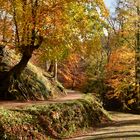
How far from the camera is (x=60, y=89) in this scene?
128 feet

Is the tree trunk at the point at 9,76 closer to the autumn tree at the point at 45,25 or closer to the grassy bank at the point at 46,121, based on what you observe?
the autumn tree at the point at 45,25

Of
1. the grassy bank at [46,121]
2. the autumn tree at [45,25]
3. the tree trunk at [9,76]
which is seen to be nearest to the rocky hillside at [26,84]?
the tree trunk at [9,76]

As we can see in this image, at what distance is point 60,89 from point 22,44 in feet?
48.6

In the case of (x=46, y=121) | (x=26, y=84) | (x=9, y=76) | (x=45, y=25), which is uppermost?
(x=45, y=25)

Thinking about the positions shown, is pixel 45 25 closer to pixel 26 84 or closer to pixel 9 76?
pixel 9 76

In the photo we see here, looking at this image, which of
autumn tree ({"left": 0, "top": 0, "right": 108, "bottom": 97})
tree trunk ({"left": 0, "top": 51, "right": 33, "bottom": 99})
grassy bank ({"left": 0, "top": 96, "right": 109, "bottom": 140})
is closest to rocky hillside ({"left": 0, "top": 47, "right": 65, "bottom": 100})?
tree trunk ({"left": 0, "top": 51, "right": 33, "bottom": 99})

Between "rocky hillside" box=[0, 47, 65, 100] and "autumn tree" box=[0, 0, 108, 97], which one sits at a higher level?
"autumn tree" box=[0, 0, 108, 97]

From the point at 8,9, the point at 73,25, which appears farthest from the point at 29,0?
the point at 73,25

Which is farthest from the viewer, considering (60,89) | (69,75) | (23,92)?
(69,75)

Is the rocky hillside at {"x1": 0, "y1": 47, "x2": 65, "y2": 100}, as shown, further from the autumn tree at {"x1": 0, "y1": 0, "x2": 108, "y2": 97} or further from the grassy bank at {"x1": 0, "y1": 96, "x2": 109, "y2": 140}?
the grassy bank at {"x1": 0, "y1": 96, "x2": 109, "y2": 140}

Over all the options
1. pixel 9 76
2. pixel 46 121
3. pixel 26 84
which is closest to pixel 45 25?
pixel 9 76

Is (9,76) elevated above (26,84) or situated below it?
above

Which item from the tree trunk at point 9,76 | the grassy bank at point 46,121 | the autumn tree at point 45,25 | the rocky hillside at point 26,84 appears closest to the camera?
the grassy bank at point 46,121

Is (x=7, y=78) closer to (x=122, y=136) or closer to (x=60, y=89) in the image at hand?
(x=122, y=136)
